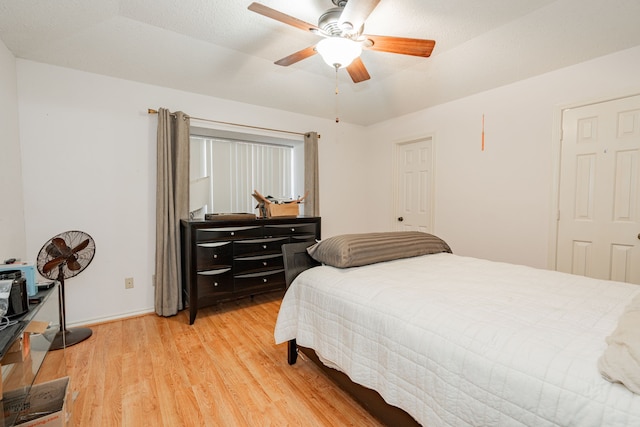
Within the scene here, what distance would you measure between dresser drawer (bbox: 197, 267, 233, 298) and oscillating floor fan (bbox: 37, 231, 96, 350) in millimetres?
898

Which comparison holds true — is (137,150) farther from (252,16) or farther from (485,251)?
(485,251)

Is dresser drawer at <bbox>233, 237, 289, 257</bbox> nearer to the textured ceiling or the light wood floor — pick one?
the light wood floor

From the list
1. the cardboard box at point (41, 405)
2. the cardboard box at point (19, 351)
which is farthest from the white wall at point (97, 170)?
the cardboard box at point (41, 405)

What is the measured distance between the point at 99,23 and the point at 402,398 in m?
2.93

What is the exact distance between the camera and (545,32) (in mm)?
2184

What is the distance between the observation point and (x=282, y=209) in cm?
340

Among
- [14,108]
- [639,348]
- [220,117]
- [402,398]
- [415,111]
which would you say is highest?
[415,111]

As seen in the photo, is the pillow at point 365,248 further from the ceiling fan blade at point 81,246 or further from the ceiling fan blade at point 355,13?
the ceiling fan blade at point 81,246

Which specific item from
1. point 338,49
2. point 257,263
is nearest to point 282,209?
point 257,263

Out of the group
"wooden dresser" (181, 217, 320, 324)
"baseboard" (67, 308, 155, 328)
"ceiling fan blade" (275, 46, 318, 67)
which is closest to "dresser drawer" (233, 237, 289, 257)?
"wooden dresser" (181, 217, 320, 324)

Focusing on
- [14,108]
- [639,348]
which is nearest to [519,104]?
[639,348]

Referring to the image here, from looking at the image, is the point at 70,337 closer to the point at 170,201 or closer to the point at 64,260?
the point at 64,260

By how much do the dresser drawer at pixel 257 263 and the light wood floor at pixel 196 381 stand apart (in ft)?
1.90

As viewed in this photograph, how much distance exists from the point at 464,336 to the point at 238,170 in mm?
3164
